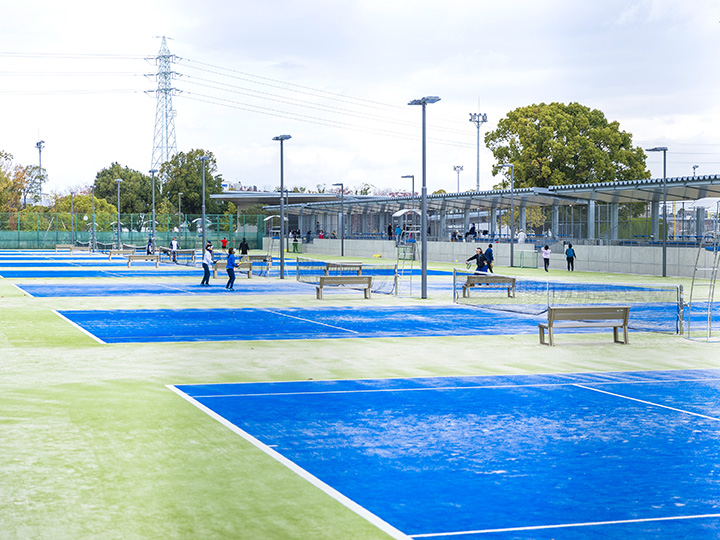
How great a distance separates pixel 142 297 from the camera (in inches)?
1083

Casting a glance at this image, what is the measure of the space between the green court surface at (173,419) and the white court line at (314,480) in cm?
8

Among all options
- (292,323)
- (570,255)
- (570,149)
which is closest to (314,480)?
(292,323)

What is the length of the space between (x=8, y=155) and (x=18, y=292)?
10374 centimetres

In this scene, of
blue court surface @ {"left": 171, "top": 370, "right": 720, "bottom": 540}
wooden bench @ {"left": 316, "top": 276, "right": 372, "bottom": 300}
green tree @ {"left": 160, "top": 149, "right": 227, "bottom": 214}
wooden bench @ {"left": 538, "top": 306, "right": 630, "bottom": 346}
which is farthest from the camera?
green tree @ {"left": 160, "top": 149, "right": 227, "bottom": 214}

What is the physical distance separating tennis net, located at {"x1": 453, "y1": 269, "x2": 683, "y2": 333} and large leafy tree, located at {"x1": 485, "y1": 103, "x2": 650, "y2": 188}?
40.5m

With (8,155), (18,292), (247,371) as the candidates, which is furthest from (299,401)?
(8,155)

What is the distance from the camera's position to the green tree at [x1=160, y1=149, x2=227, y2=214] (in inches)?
4560

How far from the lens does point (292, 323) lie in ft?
65.3

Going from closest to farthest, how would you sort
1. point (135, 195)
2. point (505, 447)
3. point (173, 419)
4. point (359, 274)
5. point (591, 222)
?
point (505, 447)
point (173, 419)
point (359, 274)
point (591, 222)
point (135, 195)

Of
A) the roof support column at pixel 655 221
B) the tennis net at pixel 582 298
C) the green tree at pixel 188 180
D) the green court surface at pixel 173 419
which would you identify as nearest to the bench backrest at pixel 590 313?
the green court surface at pixel 173 419

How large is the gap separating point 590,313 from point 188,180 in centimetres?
10330

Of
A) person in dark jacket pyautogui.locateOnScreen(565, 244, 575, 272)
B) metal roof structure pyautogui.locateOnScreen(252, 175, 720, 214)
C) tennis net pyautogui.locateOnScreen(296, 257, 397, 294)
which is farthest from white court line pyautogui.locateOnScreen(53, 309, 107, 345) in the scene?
person in dark jacket pyautogui.locateOnScreen(565, 244, 575, 272)

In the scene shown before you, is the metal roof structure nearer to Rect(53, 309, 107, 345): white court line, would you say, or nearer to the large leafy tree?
the large leafy tree

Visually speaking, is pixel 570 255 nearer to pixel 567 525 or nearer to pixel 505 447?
pixel 505 447
